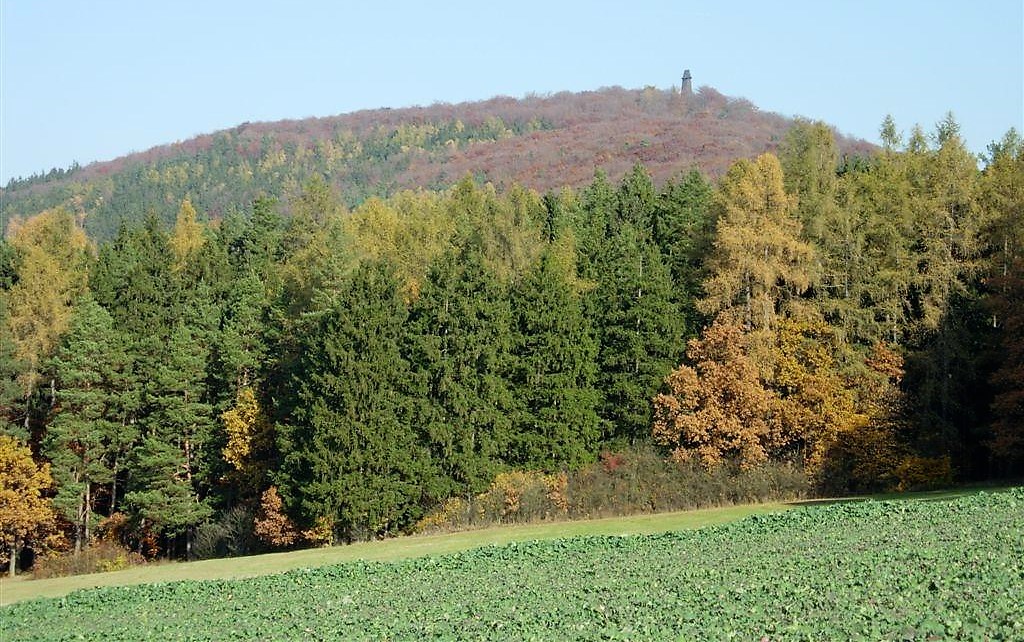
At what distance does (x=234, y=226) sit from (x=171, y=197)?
328 ft

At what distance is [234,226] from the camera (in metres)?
97.7

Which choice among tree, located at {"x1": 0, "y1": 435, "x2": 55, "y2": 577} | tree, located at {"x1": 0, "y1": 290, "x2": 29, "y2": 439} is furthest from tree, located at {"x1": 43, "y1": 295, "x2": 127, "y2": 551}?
tree, located at {"x1": 0, "y1": 290, "x2": 29, "y2": 439}

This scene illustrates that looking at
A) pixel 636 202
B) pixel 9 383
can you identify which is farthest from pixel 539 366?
pixel 9 383

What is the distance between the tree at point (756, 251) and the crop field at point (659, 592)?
65.8 feet

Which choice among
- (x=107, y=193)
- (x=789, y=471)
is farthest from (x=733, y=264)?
(x=107, y=193)

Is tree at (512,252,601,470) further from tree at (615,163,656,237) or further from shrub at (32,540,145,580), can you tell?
shrub at (32,540,145,580)

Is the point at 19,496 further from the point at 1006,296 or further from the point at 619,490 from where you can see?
the point at 1006,296

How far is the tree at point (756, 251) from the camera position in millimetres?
54891

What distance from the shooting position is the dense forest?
5344 cm

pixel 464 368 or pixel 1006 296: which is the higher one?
pixel 1006 296

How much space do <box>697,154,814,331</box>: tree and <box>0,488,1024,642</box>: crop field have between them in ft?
65.8

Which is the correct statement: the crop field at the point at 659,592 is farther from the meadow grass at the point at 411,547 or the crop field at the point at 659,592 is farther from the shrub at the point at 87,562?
the shrub at the point at 87,562

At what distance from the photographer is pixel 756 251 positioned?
55.2m

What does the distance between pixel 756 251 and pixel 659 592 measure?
116 ft
